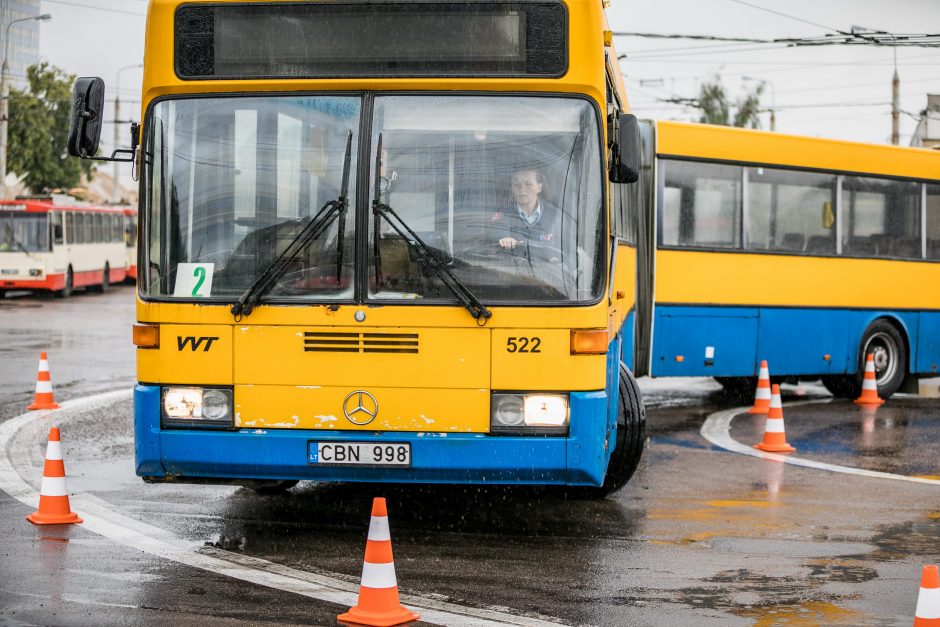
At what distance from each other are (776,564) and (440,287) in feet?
7.96

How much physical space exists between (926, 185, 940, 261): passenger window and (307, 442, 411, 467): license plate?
40.9 feet

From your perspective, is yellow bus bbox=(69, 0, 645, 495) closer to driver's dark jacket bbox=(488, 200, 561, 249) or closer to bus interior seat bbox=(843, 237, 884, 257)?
driver's dark jacket bbox=(488, 200, 561, 249)

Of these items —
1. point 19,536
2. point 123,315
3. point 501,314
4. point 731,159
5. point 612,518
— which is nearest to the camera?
point 501,314

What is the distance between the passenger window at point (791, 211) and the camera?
54.9 feet

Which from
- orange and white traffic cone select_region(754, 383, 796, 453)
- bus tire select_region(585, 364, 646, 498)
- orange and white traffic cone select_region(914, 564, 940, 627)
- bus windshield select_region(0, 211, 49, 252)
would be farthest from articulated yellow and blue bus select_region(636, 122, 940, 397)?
bus windshield select_region(0, 211, 49, 252)

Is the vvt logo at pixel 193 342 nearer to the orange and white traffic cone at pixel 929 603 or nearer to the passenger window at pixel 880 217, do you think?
the orange and white traffic cone at pixel 929 603

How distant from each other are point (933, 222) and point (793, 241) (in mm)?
2569

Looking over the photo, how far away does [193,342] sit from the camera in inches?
305

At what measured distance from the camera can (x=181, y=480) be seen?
7918mm

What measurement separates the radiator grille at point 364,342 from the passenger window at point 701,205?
8840 mm

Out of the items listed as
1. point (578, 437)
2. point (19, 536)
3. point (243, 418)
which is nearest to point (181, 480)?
point (243, 418)

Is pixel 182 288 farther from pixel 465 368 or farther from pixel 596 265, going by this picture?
pixel 596 265

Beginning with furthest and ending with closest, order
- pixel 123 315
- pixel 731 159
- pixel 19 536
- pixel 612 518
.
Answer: pixel 123 315, pixel 731 159, pixel 612 518, pixel 19 536

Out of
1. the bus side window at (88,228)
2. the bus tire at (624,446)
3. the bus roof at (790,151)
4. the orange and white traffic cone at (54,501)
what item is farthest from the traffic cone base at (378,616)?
the bus side window at (88,228)
